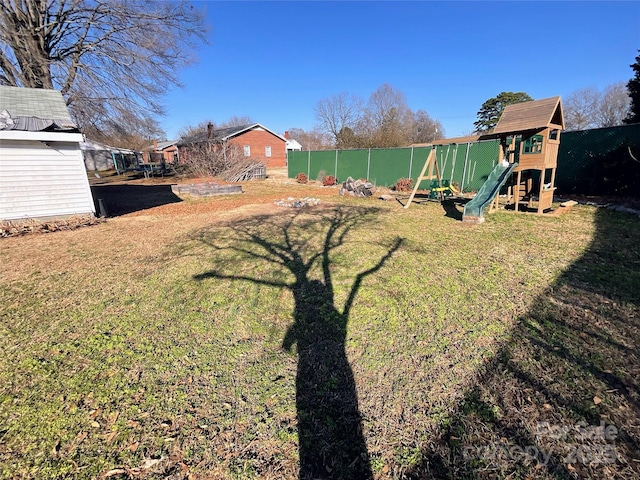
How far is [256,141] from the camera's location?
111 feet

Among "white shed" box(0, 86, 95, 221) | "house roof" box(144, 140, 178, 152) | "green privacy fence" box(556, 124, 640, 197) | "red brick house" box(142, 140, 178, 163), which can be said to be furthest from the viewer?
"house roof" box(144, 140, 178, 152)

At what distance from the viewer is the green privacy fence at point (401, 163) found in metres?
12.6

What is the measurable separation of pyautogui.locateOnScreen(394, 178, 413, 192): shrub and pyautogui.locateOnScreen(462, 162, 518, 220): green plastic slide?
5041 mm

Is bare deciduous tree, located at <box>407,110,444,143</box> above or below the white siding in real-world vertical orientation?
above

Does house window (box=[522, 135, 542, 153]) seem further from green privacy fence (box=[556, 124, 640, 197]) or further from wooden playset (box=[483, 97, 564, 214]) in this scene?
green privacy fence (box=[556, 124, 640, 197])

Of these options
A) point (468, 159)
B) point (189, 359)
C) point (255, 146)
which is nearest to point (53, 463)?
point (189, 359)

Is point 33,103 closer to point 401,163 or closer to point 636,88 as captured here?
point 401,163

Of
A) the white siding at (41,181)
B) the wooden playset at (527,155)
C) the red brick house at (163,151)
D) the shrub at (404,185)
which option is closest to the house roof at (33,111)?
the white siding at (41,181)

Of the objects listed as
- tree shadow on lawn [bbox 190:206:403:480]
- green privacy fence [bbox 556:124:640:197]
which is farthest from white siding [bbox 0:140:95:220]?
green privacy fence [bbox 556:124:640:197]

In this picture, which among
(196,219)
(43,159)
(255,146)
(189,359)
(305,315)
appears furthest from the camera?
(255,146)

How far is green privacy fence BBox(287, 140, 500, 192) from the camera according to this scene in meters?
12.6

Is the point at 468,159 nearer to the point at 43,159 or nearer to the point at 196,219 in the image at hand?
the point at 196,219

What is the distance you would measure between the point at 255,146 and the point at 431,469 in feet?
115

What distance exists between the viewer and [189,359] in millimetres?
2682
